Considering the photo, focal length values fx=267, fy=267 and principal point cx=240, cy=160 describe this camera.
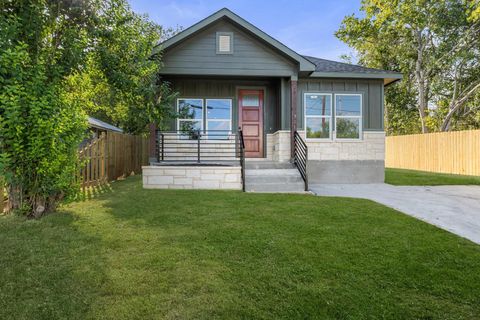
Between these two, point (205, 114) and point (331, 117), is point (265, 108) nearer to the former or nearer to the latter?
point (205, 114)

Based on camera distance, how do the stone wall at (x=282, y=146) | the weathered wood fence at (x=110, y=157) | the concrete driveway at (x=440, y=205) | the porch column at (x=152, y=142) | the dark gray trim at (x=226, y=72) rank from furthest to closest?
the stone wall at (x=282, y=146), the dark gray trim at (x=226, y=72), the porch column at (x=152, y=142), the weathered wood fence at (x=110, y=157), the concrete driveway at (x=440, y=205)

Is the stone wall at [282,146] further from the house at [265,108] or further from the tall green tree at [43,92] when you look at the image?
the tall green tree at [43,92]

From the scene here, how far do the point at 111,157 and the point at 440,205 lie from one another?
30.1ft

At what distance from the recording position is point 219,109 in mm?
9258

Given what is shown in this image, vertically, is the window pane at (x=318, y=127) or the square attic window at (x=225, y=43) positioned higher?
the square attic window at (x=225, y=43)

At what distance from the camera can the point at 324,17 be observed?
18797mm

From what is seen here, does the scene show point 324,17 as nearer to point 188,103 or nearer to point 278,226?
point 188,103

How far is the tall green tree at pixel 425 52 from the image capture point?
586 inches

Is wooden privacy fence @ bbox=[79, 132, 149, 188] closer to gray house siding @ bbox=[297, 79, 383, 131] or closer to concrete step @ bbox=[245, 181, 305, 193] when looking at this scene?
concrete step @ bbox=[245, 181, 305, 193]

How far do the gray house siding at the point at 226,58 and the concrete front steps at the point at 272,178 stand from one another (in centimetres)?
283

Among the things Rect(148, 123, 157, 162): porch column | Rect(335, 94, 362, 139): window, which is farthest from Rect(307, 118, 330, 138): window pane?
Rect(148, 123, 157, 162): porch column

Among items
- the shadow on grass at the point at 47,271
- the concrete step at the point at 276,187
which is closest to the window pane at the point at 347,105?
the concrete step at the point at 276,187

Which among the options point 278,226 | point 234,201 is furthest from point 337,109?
point 278,226

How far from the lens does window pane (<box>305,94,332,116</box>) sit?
907 centimetres
